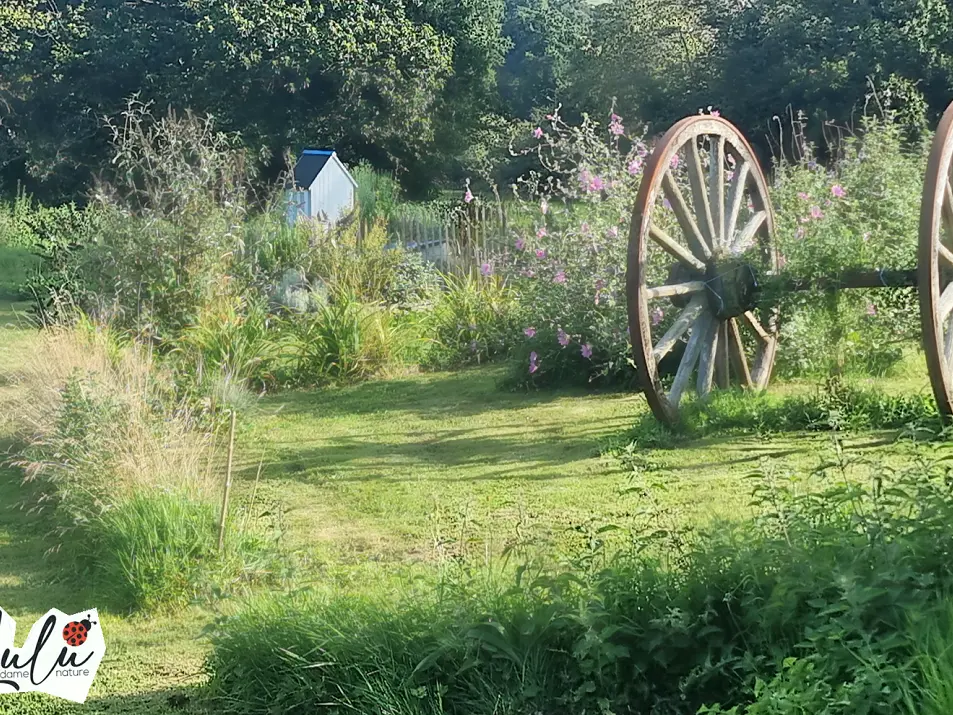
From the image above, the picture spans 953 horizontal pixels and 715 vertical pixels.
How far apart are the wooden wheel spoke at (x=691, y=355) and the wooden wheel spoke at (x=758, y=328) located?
1.68 feet

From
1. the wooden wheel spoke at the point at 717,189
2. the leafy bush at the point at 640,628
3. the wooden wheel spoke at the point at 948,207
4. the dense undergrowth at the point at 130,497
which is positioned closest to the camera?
the leafy bush at the point at 640,628

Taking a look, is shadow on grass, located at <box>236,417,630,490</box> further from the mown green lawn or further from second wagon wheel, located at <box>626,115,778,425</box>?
second wagon wheel, located at <box>626,115,778,425</box>

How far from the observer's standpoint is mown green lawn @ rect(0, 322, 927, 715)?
16.0ft

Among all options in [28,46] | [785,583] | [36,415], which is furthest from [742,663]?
[28,46]

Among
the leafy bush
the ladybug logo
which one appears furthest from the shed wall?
the leafy bush

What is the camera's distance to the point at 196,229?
10.5 meters

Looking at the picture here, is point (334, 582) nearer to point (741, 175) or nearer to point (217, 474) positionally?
point (217, 474)

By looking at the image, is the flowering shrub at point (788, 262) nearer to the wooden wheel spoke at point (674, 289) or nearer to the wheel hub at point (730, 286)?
the wheel hub at point (730, 286)

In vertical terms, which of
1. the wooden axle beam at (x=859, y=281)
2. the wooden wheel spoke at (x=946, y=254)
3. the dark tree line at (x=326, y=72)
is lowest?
the wooden axle beam at (x=859, y=281)

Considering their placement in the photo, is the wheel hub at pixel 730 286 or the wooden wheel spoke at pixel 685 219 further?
the wheel hub at pixel 730 286

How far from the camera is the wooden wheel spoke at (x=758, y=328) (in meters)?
8.41

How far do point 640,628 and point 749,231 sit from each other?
206 inches

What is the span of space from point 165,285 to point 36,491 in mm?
3512

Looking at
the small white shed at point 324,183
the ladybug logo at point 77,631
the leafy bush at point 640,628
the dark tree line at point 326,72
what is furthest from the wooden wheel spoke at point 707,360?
the dark tree line at point 326,72
